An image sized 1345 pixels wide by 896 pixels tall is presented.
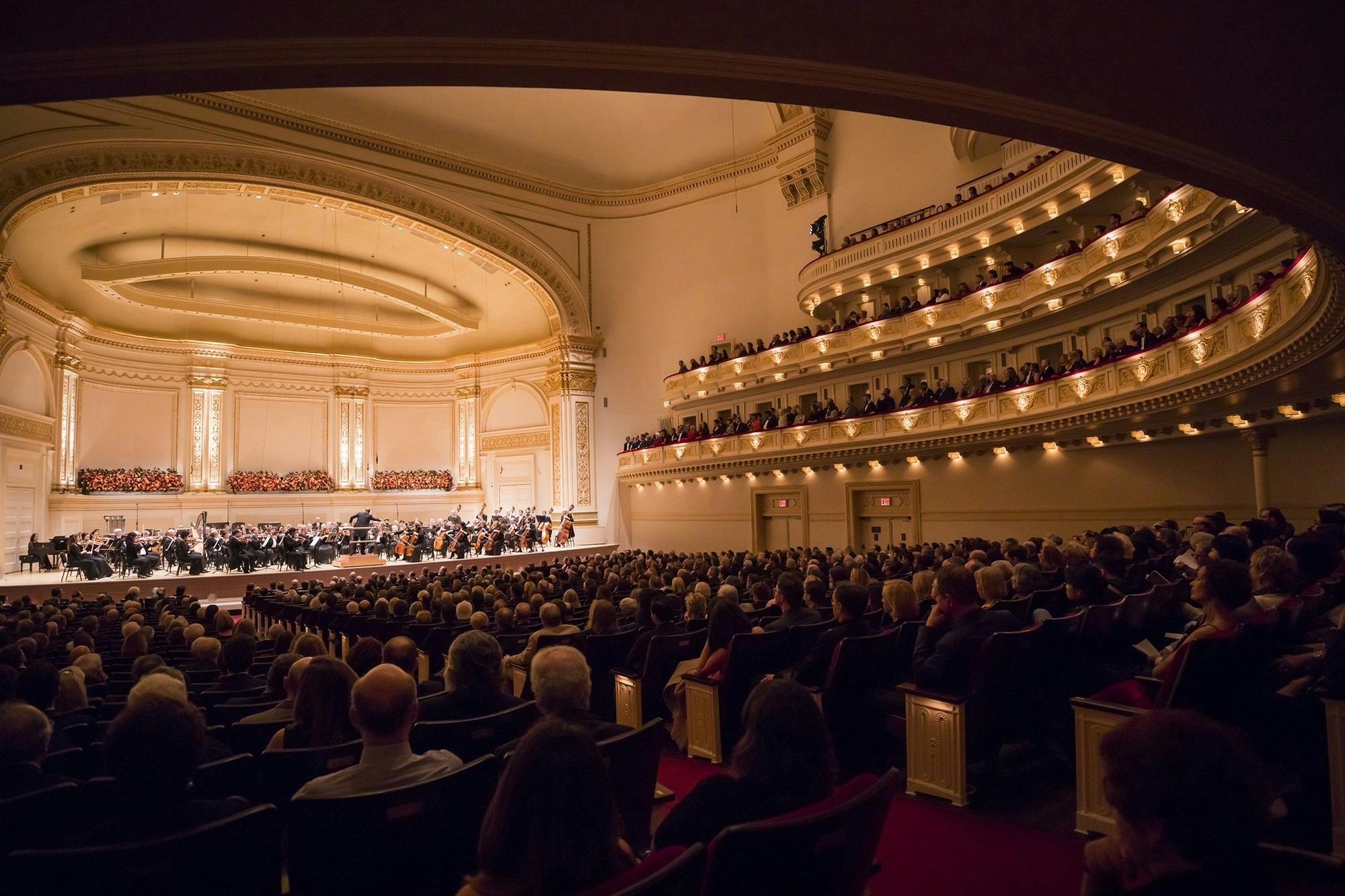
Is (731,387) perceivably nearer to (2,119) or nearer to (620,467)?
(620,467)

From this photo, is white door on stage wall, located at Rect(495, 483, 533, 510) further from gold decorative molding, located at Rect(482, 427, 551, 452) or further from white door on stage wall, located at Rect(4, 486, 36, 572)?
white door on stage wall, located at Rect(4, 486, 36, 572)

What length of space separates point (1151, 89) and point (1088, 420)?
10788 mm

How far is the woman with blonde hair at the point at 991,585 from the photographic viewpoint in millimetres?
4984

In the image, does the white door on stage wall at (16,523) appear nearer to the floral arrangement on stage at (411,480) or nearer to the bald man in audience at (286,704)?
the floral arrangement on stage at (411,480)

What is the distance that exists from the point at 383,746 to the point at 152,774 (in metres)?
0.67

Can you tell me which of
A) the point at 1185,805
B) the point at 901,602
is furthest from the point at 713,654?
the point at 1185,805

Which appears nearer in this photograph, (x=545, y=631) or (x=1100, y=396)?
(x=545, y=631)

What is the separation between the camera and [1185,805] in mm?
1475

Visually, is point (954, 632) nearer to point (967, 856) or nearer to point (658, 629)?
point (967, 856)

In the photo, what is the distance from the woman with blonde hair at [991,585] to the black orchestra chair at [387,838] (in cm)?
364

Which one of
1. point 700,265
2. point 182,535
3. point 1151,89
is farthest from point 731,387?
point 1151,89

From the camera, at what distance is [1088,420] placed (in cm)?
1346

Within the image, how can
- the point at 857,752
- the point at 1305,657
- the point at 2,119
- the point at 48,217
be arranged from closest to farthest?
the point at 1305,657, the point at 857,752, the point at 2,119, the point at 48,217

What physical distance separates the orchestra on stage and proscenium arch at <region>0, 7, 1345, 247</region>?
17397 mm
